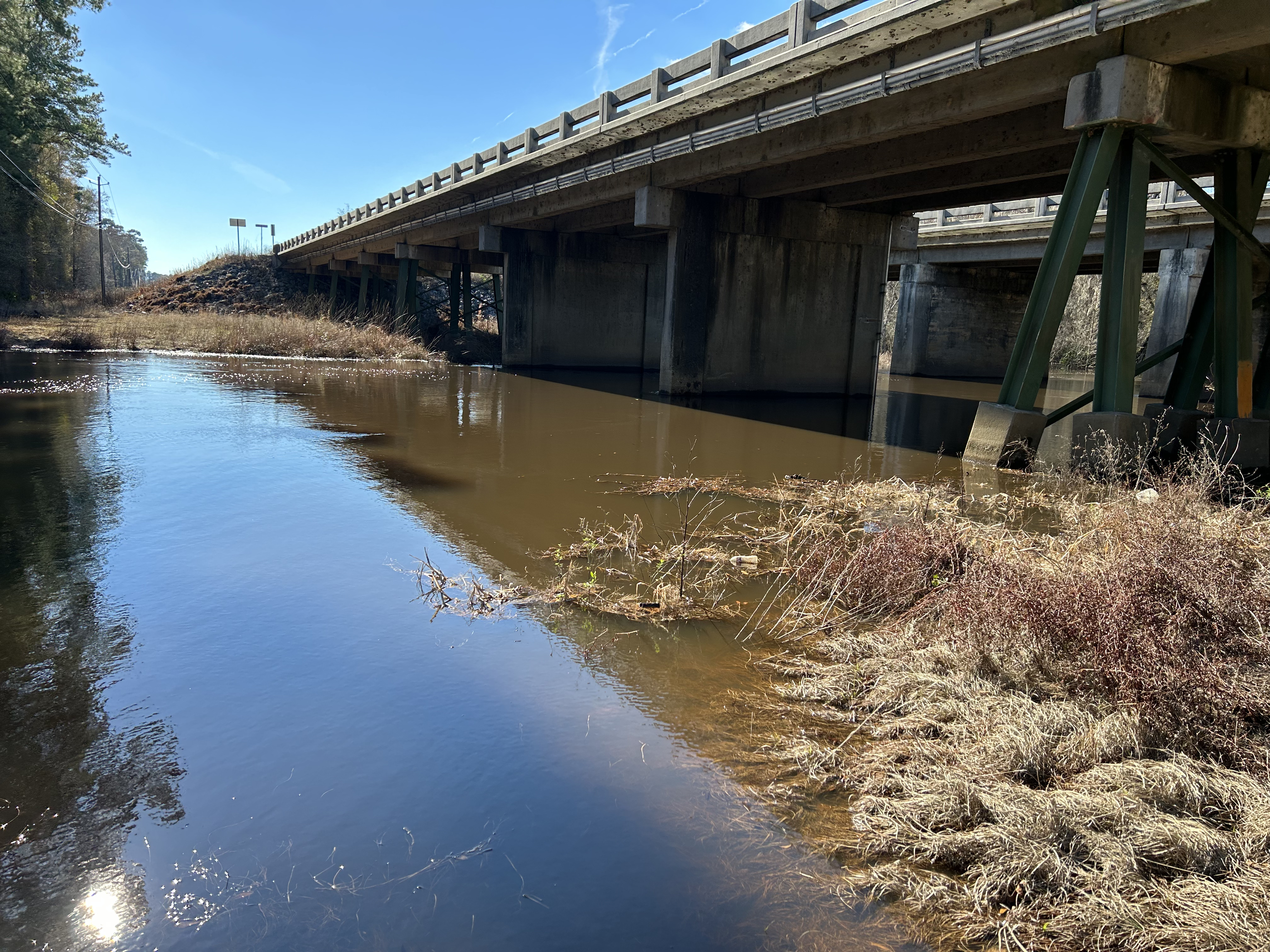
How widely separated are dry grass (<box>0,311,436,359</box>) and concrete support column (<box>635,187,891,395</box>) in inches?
510

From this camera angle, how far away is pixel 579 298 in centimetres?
2983

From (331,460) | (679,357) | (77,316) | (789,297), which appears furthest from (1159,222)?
(77,316)

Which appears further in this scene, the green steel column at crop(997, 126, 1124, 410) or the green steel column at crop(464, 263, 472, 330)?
the green steel column at crop(464, 263, 472, 330)

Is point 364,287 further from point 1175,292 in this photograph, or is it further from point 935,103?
point 935,103

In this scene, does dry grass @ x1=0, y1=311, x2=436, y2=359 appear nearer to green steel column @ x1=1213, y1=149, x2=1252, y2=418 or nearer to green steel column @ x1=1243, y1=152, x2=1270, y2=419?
green steel column @ x1=1213, y1=149, x2=1252, y2=418

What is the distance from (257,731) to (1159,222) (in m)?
28.4

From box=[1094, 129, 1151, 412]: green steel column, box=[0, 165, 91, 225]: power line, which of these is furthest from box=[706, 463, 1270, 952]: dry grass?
box=[0, 165, 91, 225]: power line

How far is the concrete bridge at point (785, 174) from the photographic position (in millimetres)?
10859

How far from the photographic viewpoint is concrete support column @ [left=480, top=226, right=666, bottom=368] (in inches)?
1139

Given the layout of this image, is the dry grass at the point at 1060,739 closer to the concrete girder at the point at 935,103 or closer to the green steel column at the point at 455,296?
the concrete girder at the point at 935,103

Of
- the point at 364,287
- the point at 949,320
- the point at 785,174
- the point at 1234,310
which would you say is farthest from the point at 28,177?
the point at 1234,310

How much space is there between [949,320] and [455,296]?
70.0 ft

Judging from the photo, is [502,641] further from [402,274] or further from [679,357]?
[402,274]

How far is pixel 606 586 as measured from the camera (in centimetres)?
614
